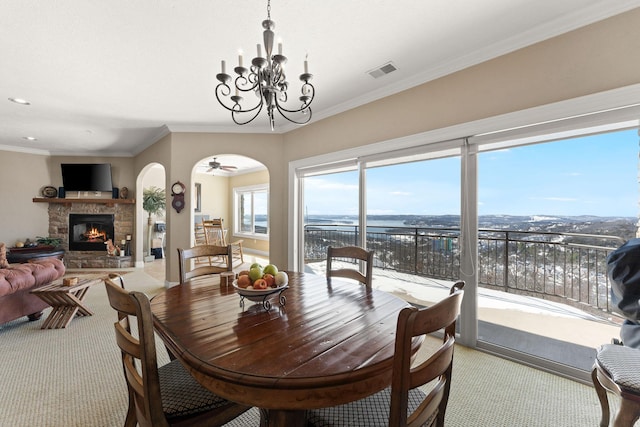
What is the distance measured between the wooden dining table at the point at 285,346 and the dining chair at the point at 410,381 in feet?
0.44

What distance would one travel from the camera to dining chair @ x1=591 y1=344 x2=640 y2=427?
1.25m

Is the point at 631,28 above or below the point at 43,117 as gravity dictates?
below

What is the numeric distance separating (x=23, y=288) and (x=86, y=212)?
4481mm

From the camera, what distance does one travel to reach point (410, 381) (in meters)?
0.81

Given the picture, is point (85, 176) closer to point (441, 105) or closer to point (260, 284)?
point (260, 284)

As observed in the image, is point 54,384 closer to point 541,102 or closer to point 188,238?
point 188,238

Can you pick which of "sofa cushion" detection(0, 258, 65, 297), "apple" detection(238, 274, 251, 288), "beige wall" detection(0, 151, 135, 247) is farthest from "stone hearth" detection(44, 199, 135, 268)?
"apple" detection(238, 274, 251, 288)

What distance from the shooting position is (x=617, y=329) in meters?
2.79

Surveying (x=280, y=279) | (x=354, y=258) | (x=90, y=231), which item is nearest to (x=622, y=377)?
(x=354, y=258)

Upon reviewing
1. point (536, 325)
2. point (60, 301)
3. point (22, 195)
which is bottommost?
point (536, 325)

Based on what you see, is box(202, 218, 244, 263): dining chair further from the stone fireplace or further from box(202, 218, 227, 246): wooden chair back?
the stone fireplace

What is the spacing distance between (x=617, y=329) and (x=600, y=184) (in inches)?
58.7

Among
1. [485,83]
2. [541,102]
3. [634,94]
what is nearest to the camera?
[634,94]

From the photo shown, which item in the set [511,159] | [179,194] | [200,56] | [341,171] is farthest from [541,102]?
[179,194]
